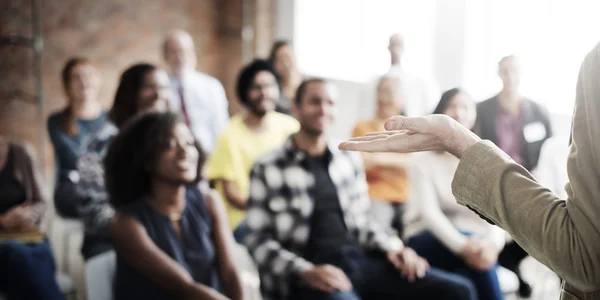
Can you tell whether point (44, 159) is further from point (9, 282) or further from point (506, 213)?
point (506, 213)

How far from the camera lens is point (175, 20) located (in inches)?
279

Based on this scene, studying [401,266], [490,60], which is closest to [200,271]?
[401,266]

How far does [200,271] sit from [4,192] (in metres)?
1.15

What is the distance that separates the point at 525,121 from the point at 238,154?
1.37 metres

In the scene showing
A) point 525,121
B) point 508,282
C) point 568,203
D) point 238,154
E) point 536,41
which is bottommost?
point 508,282

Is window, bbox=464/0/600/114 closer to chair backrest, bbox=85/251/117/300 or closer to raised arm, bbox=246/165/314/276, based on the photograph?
raised arm, bbox=246/165/314/276

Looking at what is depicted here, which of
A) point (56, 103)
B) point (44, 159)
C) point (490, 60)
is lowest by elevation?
point (44, 159)

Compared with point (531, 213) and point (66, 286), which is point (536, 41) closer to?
point (66, 286)

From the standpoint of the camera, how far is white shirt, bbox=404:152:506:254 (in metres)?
2.98

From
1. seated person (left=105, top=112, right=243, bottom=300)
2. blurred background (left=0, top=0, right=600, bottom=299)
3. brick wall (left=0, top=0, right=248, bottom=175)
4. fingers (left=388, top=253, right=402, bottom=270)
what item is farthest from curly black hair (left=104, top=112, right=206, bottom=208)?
brick wall (left=0, top=0, right=248, bottom=175)

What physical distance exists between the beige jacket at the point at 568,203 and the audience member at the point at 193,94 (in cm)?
346

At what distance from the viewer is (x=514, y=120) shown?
3189 millimetres

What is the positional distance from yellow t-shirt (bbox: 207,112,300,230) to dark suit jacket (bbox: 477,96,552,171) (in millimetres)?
952

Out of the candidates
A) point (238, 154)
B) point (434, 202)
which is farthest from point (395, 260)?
point (238, 154)
